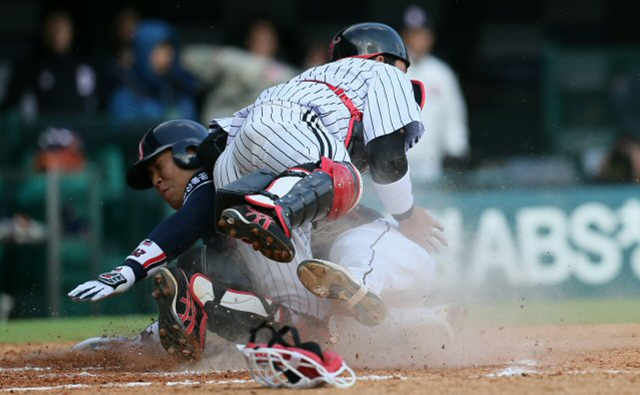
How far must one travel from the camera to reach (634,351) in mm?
6211

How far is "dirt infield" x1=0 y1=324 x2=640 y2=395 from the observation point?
4.83 metres

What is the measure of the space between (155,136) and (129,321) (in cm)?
234

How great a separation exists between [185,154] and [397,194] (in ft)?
4.07

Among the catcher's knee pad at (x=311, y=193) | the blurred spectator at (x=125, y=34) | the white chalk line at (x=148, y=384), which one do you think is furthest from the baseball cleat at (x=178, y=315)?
the blurred spectator at (x=125, y=34)

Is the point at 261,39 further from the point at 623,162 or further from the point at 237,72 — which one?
the point at 623,162

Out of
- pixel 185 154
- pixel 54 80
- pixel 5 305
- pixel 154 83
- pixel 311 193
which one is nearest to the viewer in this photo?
pixel 311 193

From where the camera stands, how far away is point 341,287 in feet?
17.8

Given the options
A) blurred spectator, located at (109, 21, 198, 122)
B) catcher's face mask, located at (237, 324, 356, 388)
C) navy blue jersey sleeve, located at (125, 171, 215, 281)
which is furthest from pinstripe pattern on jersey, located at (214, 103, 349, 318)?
blurred spectator, located at (109, 21, 198, 122)

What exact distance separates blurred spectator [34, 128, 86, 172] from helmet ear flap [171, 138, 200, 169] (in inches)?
154

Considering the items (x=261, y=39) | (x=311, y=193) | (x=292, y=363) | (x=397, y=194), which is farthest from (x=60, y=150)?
(x=292, y=363)

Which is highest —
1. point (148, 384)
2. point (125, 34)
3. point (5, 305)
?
point (125, 34)

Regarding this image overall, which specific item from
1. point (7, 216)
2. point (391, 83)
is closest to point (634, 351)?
point (391, 83)

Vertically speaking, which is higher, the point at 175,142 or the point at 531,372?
the point at 175,142

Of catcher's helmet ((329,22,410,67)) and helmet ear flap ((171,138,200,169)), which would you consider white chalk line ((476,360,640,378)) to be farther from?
helmet ear flap ((171,138,200,169))
